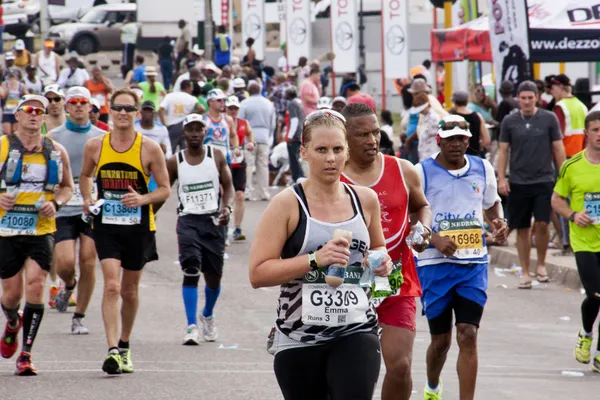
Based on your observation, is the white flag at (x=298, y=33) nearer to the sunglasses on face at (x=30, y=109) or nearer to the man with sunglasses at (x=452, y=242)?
the sunglasses on face at (x=30, y=109)

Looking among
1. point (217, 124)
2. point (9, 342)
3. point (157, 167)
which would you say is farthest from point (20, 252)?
point (217, 124)

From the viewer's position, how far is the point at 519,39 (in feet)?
57.1

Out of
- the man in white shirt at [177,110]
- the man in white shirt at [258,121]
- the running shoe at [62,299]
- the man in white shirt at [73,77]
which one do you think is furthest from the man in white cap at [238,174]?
the man in white shirt at [73,77]

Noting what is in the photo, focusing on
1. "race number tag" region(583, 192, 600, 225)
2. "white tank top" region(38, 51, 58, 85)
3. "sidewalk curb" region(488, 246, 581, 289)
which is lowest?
"sidewalk curb" region(488, 246, 581, 289)

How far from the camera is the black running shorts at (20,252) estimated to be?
32.2ft

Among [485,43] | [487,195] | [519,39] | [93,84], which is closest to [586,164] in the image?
[487,195]

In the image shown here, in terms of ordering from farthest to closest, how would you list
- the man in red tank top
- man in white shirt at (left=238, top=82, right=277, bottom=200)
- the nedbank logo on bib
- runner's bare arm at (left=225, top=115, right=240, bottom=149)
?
man in white shirt at (left=238, top=82, right=277, bottom=200) < runner's bare arm at (left=225, top=115, right=240, bottom=149) < the nedbank logo on bib < the man in red tank top

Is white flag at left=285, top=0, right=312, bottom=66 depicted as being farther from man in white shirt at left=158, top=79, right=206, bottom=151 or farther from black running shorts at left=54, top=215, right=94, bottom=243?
black running shorts at left=54, top=215, right=94, bottom=243

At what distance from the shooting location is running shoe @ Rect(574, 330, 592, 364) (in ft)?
33.9

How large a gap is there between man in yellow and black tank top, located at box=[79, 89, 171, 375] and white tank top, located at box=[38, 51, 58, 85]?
23.9 meters

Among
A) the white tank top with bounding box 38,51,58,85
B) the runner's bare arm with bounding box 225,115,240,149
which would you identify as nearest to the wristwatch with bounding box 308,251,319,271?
the runner's bare arm with bounding box 225,115,240,149

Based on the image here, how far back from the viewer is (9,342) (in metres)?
9.97

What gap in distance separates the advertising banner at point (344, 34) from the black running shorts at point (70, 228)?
20.3 metres

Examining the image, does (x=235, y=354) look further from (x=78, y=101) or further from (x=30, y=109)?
(x=78, y=101)
